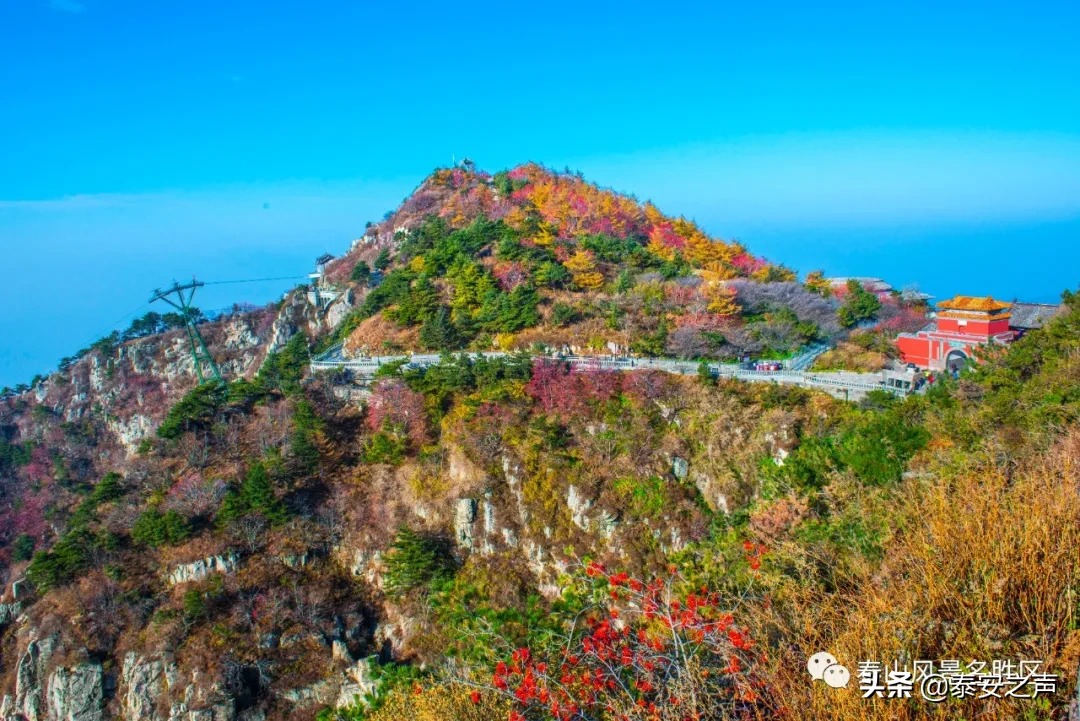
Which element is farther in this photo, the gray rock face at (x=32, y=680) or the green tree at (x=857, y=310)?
the green tree at (x=857, y=310)

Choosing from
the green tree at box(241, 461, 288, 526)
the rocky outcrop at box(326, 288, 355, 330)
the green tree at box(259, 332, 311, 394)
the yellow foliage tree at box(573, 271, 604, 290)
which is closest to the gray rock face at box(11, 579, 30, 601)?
the green tree at box(241, 461, 288, 526)


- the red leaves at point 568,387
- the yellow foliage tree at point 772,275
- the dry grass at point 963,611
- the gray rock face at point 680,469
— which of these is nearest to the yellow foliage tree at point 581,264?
the red leaves at point 568,387

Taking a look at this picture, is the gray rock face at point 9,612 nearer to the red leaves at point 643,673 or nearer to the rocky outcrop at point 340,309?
the rocky outcrop at point 340,309

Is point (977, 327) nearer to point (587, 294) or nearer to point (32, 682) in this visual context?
point (587, 294)

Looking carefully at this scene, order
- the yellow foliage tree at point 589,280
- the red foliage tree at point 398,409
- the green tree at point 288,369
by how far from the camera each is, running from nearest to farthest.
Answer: the red foliage tree at point 398,409 → the green tree at point 288,369 → the yellow foliage tree at point 589,280

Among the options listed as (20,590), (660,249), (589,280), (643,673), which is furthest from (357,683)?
(660,249)

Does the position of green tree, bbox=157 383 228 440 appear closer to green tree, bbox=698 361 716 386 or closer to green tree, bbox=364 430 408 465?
green tree, bbox=364 430 408 465
